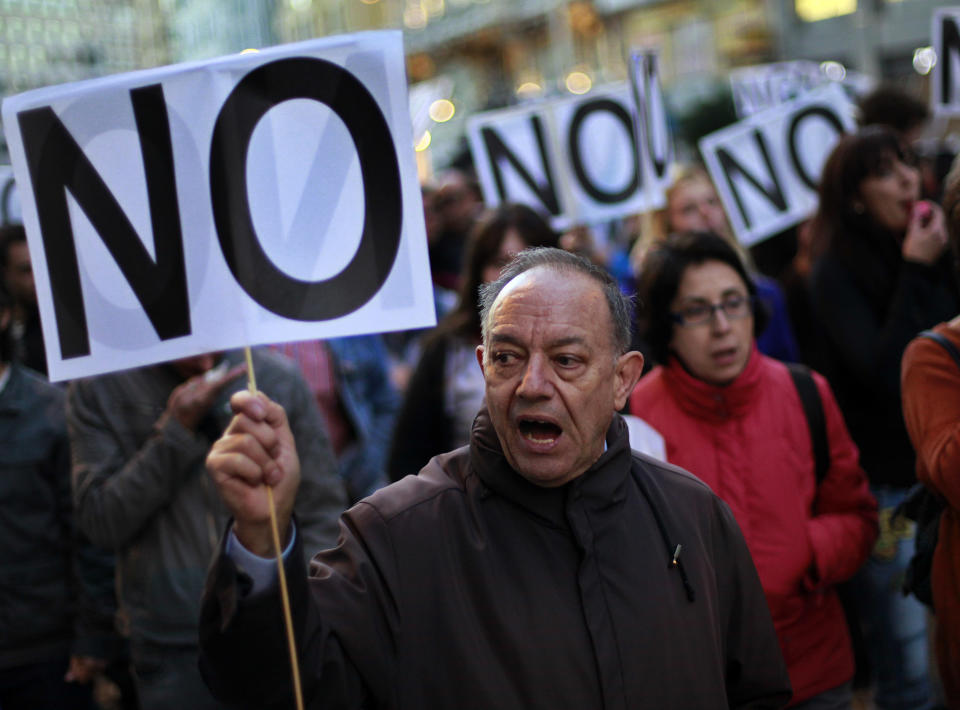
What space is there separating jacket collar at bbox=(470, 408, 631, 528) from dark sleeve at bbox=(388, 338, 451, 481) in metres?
1.85

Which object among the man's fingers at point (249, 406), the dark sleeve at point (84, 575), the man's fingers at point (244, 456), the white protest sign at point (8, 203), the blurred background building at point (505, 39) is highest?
the blurred background building at point (505, 39)

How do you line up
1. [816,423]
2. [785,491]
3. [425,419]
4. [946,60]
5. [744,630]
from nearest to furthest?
[744,630]
[785,491]
[816,423]
[425,419]
[946,60]

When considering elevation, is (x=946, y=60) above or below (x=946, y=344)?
above

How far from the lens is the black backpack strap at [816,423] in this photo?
2.98m

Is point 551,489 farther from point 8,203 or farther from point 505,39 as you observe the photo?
point 505,39

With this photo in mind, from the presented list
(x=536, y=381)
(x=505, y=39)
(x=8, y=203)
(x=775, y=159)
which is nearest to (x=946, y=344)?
(x=536, y=381)

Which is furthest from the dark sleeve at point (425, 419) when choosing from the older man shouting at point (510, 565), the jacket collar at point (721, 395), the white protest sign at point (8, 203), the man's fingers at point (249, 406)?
the white protest sign at point (8, 203)

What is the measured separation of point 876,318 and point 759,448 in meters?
1.10

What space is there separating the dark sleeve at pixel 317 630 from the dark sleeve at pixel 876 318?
7.18ft

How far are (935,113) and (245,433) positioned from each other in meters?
4.65

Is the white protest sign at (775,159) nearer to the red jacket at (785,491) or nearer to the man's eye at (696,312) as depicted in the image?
the man's eye at (696,312)

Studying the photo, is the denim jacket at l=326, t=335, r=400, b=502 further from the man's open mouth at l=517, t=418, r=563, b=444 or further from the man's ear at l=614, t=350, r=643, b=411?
the man's open mouth at l=517, t=418, r=563, b=444

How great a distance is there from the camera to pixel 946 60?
5.36m

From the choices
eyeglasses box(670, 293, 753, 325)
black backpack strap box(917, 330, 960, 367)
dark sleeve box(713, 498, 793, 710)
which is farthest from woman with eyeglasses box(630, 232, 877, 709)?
dark sleeve box(713, 498, 793, 710)
